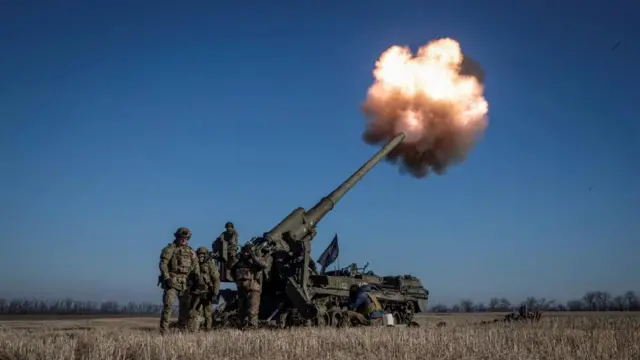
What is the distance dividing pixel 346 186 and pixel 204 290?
350 inches

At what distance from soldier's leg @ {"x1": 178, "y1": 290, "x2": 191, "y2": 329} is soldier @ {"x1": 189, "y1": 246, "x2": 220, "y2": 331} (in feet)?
0.33

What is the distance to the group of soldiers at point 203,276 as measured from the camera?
510 inches

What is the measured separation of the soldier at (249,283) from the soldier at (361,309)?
2.67 m

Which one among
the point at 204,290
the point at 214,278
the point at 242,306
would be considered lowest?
the point at 242,306

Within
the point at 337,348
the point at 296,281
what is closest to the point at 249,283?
the point at 296,281

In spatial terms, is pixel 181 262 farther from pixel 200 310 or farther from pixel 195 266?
pixel 200 310

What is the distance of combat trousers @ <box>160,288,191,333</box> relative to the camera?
Result: 1247cm

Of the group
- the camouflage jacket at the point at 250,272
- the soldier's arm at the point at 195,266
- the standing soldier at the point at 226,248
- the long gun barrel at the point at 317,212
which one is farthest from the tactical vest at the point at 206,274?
the long gun barrel at the point at 317,212

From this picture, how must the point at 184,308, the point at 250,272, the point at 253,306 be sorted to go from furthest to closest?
the point at 250,272 → the point at 253,306 → the point at 184,308

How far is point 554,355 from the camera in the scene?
753 centimetres

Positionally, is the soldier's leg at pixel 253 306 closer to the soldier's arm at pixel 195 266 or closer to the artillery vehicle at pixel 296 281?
the artillery vehicle at pixel 296 281

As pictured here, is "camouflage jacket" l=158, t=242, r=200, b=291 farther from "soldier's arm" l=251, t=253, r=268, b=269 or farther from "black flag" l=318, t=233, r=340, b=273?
"black flag" l=318, t=233, r=340, b=273

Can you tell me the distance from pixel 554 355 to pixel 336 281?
1246cm

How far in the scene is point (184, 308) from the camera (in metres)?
13.8
